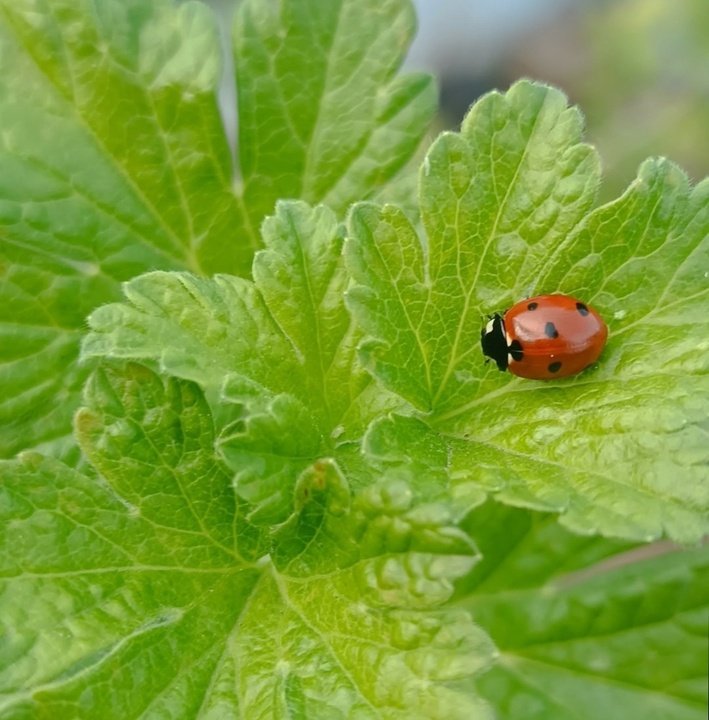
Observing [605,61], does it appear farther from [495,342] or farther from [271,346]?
[271,346]

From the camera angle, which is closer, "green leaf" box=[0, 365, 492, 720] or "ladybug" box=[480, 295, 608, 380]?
"green leaf" box=[0, 365, 492, 720]

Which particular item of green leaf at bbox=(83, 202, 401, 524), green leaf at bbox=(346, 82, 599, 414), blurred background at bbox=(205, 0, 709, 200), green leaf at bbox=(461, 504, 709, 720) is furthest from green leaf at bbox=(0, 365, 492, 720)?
blurred background at bbox=(205, 0, 709, 200)

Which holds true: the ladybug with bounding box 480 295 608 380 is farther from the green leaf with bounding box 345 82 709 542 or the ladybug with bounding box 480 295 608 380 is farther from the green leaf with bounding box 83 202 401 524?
the green leaf with bounding box 83 202 401 524

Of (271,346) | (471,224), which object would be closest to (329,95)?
(471,224)

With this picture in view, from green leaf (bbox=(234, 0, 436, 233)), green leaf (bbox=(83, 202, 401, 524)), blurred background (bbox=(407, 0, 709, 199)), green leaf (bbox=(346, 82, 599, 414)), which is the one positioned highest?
blurred background (bbox=(407, 0, 709, 199))

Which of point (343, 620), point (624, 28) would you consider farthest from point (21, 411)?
point (624, 28)

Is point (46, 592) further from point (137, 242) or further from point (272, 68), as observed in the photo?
point (272, 68)

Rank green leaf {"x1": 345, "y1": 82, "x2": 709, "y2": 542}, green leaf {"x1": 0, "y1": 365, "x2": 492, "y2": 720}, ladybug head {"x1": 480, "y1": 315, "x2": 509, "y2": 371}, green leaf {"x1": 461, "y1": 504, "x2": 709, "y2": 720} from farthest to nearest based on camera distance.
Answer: green leaf {"x1": 461, "y1": 504, "x2": 709, "y2": 720} → ladybug head {"x1": 480, "y1": 315, "x2": 509, "y2": 371} → green leaf {"x1": 345, "y1": 82, "x2": 709, "y2": 542} → green leaf {"x1": 0, "y1": 365, "x2": 492, "y2": 720}
